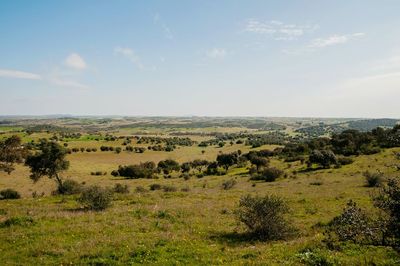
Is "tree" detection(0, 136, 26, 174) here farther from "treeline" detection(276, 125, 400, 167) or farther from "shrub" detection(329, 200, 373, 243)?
"treeline" detection(276, 125, 400, 167)

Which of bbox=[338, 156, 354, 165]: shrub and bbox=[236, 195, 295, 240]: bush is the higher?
bbox=[236, 195, 295, 240]: bush

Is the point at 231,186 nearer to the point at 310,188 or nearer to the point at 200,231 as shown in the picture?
the point at 310,188

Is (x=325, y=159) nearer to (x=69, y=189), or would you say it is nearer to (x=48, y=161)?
(x=69, y=189)

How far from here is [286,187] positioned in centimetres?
4638

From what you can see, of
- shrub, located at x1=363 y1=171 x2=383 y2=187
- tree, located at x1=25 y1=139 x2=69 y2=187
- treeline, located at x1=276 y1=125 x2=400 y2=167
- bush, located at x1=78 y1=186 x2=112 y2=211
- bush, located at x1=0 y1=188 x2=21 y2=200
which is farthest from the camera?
treeline, located at x1=276 y1=125 x2=400 y2=167

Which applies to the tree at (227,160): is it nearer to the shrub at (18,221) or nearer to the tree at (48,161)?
the tree at (48,161)

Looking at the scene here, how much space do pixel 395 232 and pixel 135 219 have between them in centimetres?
1787

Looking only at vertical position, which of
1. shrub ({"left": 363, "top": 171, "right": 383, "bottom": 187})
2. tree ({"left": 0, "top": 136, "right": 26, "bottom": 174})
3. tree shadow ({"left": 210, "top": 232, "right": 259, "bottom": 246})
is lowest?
shrub ({"left": 363, "top": 171, "right": 383, "bottom": 187})

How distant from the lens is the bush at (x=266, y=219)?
19625 millimetres

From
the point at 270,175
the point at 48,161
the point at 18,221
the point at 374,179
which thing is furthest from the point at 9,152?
the point at 374,179

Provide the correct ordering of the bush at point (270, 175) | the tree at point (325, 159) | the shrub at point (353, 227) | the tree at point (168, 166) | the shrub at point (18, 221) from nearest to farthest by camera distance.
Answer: the shrub at point (353, 227)
the shrub at point (18, 221)
the bush at point (270, 175)
the tree at point (325, 159)
the tree at point (168, 166)

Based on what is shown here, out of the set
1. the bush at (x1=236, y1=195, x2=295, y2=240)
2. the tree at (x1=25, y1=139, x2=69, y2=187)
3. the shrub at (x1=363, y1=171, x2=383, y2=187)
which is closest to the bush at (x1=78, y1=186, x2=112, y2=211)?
the bush at (x1=236, y1=195, x2=295, y2=240)

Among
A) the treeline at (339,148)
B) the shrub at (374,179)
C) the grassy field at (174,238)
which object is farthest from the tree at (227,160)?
the grassy field at (174,238)

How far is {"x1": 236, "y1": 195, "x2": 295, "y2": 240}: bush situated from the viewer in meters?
19.6
